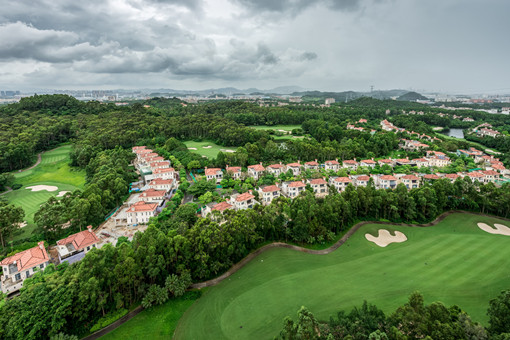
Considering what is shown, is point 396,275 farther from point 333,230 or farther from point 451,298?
point 333,230

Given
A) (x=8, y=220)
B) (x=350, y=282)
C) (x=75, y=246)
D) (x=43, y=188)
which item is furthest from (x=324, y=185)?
(x=43, y=188)

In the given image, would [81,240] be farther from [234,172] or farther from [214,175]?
[234,172]

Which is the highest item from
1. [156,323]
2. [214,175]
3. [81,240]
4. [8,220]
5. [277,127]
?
[277,127]

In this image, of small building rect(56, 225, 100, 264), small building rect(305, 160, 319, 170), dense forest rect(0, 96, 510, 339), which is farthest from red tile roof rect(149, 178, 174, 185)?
small building rect(305, 160, 319, 170)

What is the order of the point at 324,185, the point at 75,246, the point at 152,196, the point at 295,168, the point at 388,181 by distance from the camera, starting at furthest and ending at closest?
the point at 295,168
the point at 388,181
the point at 324,185
the point at 152,196
the point at 75,246

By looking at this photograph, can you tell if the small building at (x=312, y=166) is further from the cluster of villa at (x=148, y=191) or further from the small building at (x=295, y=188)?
the cluster of villa at (x=148, y=191)

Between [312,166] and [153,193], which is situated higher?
[312,166]

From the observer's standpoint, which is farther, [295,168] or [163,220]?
[295,168]

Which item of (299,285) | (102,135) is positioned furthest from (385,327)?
(102,135)

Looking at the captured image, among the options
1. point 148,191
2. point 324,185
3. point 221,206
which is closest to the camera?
point 221,206
